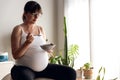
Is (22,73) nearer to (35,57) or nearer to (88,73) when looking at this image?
(35,57)

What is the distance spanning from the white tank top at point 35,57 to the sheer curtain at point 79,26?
1.59 meters

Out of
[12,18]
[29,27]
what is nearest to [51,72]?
[29,27]

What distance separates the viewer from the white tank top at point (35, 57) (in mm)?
1748

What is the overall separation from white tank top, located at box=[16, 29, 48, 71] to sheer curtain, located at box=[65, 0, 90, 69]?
1.59 meters

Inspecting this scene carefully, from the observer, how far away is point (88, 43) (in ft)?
10.9

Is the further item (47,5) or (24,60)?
(47,5)

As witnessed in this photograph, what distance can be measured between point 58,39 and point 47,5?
2.03ft
